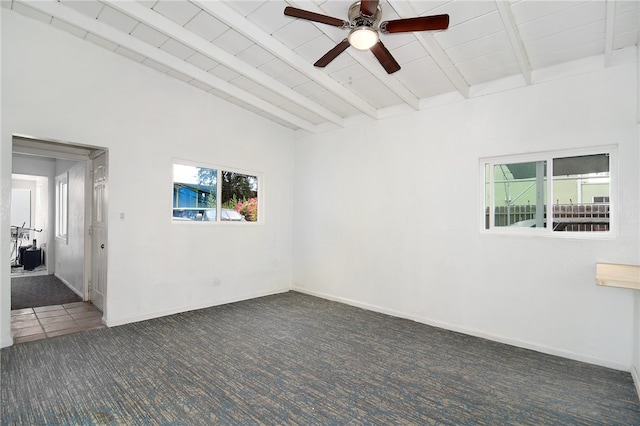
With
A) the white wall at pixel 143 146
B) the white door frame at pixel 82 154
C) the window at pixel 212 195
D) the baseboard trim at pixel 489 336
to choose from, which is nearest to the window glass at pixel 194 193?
the window at pixel 212 195

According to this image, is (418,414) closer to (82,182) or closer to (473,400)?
(473,400)

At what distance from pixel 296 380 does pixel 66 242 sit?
5.63 meters

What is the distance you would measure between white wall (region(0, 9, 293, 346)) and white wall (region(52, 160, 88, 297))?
60.2 inches

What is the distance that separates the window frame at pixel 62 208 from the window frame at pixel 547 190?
691cm

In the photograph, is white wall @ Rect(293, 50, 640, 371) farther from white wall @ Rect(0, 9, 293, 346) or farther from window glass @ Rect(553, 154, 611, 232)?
white wall @ Rect(0, 9, 293, 346)

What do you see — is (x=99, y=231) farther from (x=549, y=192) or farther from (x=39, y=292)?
(x=549, y=192)

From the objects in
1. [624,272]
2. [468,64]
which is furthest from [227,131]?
[624,272]

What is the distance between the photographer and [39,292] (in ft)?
18.5

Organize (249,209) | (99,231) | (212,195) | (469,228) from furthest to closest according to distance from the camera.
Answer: (249,209) < (212,195) < (99,231) < (469,228)

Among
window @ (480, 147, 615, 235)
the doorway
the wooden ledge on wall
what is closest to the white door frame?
the doorway

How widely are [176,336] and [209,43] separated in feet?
11.1

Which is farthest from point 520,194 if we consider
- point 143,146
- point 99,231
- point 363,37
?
point 99,231

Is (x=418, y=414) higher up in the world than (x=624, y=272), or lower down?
lower down

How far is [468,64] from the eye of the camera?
364cm
